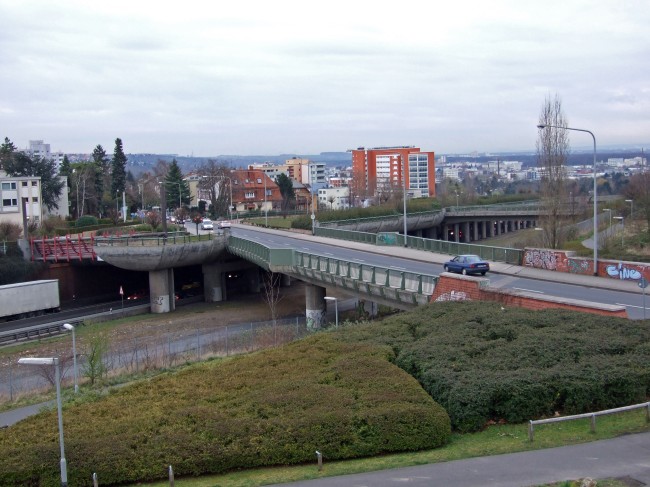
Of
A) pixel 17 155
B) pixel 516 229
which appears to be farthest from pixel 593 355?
pixel 516 229

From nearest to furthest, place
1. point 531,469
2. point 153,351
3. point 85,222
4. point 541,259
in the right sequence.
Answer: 1. point 531,469
2. point 541,259
3. point 153,351
4. point 85,222

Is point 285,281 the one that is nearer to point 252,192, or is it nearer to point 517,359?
point 517,359

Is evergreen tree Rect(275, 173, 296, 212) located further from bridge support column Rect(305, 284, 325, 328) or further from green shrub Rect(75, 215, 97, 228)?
bridge support column Rect(305, 284, 325, 328)

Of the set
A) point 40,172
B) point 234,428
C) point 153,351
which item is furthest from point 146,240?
point 234,428

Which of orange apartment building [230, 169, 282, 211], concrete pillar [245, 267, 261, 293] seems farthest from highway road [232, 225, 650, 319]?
orange apartment building [230, 169, 282, 211]

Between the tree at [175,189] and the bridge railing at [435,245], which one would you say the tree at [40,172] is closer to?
the tree at [175,189]

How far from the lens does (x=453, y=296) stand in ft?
109

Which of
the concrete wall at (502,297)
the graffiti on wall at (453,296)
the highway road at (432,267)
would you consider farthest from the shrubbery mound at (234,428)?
the highway road at (432,267)

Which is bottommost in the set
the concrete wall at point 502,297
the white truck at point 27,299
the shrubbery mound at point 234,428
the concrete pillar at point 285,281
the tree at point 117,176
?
the concrete pillar at point 285,281

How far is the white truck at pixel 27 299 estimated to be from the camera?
54500mm

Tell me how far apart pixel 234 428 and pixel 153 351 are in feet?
84.5

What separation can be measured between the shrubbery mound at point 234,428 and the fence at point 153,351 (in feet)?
40.6

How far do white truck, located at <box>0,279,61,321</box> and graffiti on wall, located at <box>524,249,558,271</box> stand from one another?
3608 cm

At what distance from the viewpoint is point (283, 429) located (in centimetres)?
1838
